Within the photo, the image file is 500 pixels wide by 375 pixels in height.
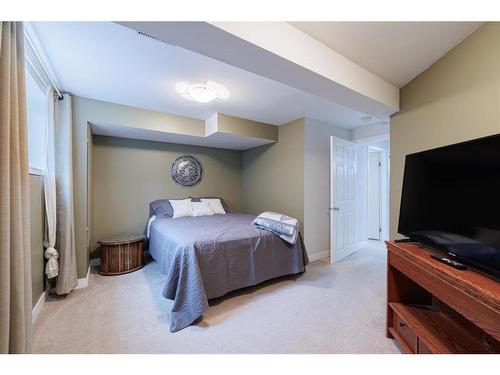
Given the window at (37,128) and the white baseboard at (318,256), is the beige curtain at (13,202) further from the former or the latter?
the white baseboard at (318,256)

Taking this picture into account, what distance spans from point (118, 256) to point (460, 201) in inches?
135

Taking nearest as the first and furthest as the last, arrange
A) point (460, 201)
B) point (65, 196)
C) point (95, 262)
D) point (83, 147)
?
1. point (460, 201)
2. point (65, 196)
3. point (83, 147)
4. point (95, 262)

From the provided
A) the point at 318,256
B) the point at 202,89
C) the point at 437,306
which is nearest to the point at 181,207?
the point at 202,89

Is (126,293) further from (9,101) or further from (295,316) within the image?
(9,101)

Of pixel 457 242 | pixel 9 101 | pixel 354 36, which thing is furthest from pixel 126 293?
pixel 354 36

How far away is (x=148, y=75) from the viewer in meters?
1.95

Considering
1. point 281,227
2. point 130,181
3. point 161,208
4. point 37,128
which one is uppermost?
point 37,128

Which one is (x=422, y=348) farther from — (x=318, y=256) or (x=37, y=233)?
(x=37, y=233)

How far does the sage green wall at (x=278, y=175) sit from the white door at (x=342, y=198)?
1.55 feet

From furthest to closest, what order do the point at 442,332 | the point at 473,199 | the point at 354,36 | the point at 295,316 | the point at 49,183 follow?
the point at 49,183 → the point at 295,316 → the point at 354,36 → the point at 442,332 → the point at 473,199

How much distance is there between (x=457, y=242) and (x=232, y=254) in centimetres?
170

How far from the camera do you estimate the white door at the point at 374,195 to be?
14.9 ft

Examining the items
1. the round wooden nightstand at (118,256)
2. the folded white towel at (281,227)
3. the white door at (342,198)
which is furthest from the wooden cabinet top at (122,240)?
the white door at (342,198)
